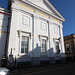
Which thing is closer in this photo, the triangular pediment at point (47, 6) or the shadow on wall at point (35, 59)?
the shadow on wall at point (35, 59)

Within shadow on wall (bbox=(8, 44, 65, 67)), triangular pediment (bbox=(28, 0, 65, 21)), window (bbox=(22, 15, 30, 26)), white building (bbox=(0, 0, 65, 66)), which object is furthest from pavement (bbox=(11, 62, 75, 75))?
triangular pediment (bbox=(28, 0, 65, 21))

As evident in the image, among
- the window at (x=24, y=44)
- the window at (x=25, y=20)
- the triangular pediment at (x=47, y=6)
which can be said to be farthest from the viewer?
the triangular pediment at (x=47, y=6)

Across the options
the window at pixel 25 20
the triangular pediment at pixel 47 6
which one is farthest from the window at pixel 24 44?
the triangular pediment at pixel 47 6

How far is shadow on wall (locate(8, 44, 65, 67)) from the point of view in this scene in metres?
9.05

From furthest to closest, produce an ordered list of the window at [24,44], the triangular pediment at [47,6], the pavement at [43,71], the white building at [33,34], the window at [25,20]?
the triangular pediment at [47,6]
the window at [25,20]
the window at [24,44]
the white building at [33,34]
the pavement at [43,71]

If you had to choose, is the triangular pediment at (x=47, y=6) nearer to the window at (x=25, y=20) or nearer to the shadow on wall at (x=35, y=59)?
the window at (x=25, y=20)

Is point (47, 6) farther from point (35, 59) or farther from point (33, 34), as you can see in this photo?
point (35, 59)

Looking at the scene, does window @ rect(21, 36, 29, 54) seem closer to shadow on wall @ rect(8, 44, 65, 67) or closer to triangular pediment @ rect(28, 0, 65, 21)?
shadow on wall @ rect(8, 44, 65, 67)

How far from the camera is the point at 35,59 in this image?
1077 cm

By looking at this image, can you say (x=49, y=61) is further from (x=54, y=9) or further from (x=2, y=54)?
(x=54, y=9)

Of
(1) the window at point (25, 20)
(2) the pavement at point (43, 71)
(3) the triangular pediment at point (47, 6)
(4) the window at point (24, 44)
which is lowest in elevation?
(2) the pavement at point (43, 71)

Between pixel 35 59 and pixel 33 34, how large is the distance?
12.7 feet

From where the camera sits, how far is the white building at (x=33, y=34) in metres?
9.70

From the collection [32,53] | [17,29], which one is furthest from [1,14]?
[32,53]
